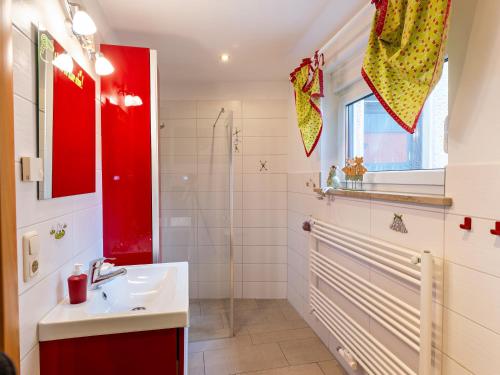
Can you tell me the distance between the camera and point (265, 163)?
2998 mm

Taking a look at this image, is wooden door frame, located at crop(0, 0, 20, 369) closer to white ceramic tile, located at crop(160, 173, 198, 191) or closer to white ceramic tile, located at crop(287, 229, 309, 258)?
white ceramic tile, located at crop(160, 173, 198, 191)

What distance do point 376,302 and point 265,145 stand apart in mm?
1922

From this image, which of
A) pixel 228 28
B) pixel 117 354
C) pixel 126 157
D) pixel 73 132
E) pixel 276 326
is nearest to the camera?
pixel 117 354

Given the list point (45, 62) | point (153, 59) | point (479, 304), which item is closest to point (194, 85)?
point (153, 59)

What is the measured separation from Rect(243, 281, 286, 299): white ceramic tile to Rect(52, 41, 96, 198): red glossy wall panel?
78.8 inches

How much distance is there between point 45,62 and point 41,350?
1024 mm

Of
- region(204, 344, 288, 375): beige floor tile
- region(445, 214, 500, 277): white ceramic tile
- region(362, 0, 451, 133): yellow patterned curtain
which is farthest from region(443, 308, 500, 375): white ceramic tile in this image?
region(204, 344, 288, 375): beige floor tile

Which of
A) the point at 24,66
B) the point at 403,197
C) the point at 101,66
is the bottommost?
the point at 403,197

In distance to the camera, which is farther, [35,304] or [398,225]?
[398,225]

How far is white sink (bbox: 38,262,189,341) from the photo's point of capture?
1.03m

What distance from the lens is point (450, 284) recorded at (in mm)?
1073

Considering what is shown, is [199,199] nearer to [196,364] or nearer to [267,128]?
[267,128]

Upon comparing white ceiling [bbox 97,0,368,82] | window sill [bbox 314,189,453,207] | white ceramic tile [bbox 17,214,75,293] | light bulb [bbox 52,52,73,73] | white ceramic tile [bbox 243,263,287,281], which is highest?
white ceiling [bbox 97,0,368,82]

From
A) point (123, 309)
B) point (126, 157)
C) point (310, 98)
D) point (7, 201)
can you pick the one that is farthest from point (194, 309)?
point (7, 201)
